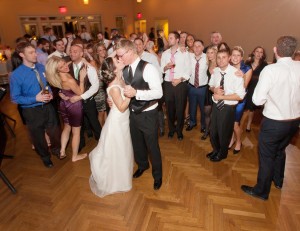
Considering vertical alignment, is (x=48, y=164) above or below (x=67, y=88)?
below

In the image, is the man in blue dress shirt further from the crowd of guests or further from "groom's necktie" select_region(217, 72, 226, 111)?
"groom's necktie" select_region(217, 72, 226, 111)

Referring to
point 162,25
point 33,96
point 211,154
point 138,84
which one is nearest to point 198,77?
point 211,154

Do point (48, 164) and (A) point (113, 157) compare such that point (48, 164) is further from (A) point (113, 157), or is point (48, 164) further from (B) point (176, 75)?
(B) point (176, 75)

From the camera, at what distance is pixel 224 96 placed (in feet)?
8.67

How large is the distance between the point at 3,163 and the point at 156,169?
96.0 inches

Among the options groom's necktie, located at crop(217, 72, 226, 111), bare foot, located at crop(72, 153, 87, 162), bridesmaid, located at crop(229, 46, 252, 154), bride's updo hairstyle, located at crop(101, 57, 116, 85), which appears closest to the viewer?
bride's updo hairstyle, located at crop(101, 57, 116, 85)

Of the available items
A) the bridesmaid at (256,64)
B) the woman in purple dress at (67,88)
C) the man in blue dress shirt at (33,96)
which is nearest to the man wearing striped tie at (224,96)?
the bridesmaid at (256,64)

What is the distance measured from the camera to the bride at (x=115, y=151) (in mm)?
2254

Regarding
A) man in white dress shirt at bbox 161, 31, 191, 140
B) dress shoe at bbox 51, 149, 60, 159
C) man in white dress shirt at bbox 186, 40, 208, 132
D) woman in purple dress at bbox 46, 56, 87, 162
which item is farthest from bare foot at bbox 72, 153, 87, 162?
man in white dress shirt at bbox 186, 40, 208, 132

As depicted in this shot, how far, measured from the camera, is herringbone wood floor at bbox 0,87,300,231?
2193mm

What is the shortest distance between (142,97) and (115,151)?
0.72 meters

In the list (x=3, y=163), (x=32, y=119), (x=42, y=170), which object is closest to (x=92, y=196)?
(x=42, y=170)

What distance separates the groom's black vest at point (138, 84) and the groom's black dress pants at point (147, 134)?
0.23ft

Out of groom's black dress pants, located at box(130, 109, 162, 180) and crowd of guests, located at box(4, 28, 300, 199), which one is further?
crowd of guests, located at box(4, 28, 300, 199)
